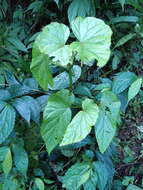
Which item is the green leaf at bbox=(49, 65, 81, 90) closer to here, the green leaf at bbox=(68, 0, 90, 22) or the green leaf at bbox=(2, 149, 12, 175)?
the green leaf at bbox=(2, 149, 12, 175)

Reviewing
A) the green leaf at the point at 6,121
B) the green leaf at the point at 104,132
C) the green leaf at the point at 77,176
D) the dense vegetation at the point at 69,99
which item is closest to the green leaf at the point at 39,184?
the dense vegetation at the point at 69,99

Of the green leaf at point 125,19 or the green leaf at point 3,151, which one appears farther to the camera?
the green leaf at point 125,19

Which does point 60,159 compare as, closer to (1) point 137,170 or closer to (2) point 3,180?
(2) point 3,180

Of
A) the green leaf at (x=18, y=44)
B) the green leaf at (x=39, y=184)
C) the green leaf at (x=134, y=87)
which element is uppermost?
the green leaf at (x=18, y=44)

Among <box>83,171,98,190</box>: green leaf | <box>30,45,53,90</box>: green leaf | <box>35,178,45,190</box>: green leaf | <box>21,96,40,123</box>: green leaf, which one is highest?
<box>30,45,53,90</box>: green leaf

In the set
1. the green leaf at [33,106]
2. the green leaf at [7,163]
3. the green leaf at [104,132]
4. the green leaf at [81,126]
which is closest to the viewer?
the green leaf at [81,126]

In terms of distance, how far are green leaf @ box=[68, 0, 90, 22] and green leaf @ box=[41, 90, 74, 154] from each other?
77 cm

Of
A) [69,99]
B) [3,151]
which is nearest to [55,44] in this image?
[69,99]

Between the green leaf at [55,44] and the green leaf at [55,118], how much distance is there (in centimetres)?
18

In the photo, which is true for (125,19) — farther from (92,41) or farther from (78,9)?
(92,41)

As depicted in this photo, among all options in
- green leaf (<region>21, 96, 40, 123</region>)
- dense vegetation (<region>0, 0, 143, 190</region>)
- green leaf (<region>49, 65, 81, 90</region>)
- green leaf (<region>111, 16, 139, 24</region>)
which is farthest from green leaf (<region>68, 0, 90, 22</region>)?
green leaf (<region>21, 96, 40, 123</region>)

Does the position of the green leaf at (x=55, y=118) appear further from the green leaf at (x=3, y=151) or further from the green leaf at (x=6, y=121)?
the green leaf at (x=3, y=151)

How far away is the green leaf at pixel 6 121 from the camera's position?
117 centimetres

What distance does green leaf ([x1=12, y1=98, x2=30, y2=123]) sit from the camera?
46.5 inches
